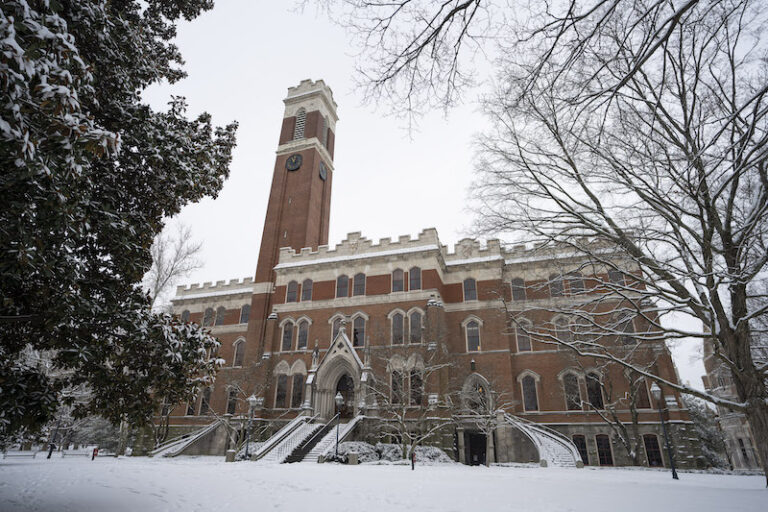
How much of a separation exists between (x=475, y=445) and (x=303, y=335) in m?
14.1

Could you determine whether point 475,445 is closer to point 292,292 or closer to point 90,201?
point 292,292

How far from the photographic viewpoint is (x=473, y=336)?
2905 centimetres

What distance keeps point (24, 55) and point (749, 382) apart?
12.9 metres

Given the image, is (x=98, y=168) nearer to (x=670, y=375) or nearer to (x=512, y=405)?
(x=512, y=405)

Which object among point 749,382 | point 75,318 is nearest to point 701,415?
point 749,382

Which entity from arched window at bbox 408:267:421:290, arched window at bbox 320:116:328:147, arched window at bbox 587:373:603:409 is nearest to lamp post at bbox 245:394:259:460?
arched window at bbox 408:267:421:290

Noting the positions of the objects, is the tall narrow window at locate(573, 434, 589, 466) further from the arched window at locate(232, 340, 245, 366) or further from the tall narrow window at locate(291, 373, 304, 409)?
the arched window at locate(232, 340, 245, 366)

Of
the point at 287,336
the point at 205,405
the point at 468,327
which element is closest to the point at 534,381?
the point at 468,327

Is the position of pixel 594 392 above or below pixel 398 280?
below

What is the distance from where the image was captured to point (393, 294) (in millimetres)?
29734

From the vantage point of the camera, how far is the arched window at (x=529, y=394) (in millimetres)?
27047

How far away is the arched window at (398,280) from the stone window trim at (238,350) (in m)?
14.9

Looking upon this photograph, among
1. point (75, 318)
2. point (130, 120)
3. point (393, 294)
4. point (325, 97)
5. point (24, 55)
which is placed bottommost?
point (75, 318)

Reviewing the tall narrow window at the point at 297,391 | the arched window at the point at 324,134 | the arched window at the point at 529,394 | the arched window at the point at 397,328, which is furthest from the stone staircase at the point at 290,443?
the arched window at the point at 324,134
